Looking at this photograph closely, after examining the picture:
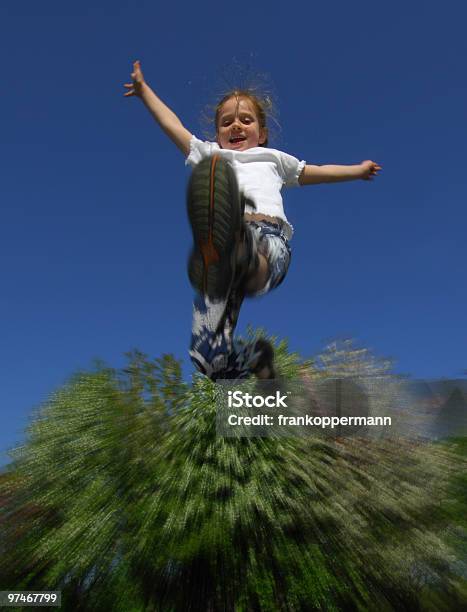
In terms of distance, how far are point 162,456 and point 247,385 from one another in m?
1.56

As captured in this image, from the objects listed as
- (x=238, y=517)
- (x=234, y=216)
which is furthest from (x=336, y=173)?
(x=238, y=517)

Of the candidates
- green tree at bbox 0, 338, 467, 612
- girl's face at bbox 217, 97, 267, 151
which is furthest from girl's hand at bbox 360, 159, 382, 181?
green tree at bbox 0, 338, 467, 612

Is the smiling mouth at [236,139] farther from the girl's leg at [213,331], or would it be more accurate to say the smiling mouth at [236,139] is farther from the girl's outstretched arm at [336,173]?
the girl's leg at [213,331]

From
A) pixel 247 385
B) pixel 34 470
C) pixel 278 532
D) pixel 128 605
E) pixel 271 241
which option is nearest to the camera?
pixel 271 241

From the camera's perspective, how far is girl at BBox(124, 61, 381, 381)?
1917mm

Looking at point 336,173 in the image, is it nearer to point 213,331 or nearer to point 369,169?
point 369,169

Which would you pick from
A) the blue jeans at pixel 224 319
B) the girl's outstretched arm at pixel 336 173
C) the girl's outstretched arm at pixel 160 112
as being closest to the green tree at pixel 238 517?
the girl's outstretched arm at pixel 336 173

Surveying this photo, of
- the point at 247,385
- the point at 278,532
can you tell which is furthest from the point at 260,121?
the point at 278,532

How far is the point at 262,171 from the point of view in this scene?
2686 mm

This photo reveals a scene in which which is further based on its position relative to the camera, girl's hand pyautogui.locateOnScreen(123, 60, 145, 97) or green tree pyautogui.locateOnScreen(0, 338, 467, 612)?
green tree pyautogui.locateOnScreen(0, 338, 467, 612)

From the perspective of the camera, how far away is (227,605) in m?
3.88

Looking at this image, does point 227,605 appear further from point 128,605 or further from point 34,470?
point 34,470

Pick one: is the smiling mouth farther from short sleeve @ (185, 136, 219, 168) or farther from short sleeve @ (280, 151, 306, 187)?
short sleeve @ (280, 151, 306, 187)

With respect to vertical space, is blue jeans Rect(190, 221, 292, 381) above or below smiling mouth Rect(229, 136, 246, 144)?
below
